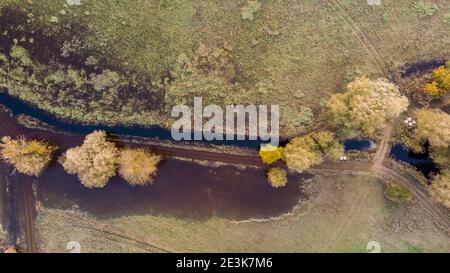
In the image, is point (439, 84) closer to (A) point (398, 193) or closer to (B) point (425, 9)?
(B) point (425, 9)

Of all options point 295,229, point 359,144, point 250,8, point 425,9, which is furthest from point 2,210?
point 425,9

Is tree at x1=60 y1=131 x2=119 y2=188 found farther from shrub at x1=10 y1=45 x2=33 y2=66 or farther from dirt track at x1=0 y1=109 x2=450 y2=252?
shrub at x1=10 y1=45 x2=33 y2=66

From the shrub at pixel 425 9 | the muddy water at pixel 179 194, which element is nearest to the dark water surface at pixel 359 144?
the muddy water at pixel 179 194

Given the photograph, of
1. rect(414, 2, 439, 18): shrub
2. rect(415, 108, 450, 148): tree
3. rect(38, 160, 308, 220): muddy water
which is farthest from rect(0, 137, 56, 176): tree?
rect(414, 2, 439, 18): shrub

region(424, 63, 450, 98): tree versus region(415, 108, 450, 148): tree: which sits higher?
region(424, 63, 450, 98): tree

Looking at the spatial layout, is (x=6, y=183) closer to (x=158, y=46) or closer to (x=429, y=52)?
(x=158, y=46)
